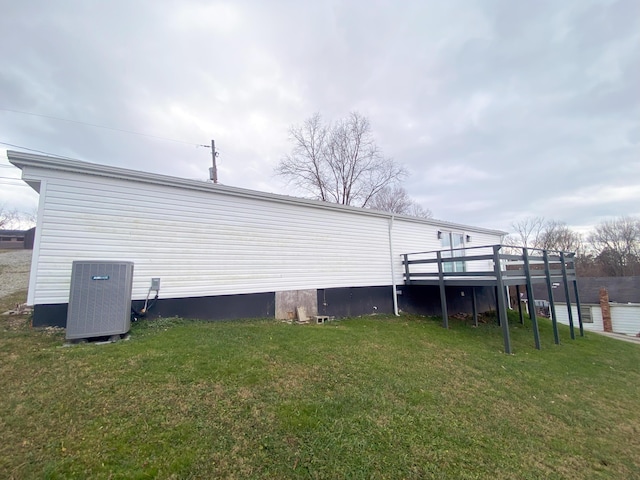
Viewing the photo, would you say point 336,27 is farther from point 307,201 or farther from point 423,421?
point 423,421

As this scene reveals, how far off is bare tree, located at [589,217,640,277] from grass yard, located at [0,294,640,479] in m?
35.7

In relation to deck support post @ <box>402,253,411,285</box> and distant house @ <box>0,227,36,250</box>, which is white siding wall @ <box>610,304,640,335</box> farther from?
distant house @ <box>0,227,36,250</box>

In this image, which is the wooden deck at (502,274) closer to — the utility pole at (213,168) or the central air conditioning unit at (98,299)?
the central air conditioning unit at (98,299)

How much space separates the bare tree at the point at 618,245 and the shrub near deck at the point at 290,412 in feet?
117

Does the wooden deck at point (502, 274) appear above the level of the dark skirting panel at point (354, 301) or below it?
above

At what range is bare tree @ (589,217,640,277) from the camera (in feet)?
96.7

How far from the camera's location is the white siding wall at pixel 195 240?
4.93 m

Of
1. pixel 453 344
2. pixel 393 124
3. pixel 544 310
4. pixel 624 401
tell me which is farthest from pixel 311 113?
pixel 544 310

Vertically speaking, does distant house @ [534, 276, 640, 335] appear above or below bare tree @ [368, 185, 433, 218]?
below

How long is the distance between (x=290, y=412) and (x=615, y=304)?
25.9 meters

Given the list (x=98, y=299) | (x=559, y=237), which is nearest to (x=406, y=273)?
(x=98, y=299)

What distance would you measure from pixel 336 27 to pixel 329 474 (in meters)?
10.3

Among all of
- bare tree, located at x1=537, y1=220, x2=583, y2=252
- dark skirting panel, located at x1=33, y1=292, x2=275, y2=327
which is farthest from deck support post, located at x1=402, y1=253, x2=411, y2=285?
bare tree, located at x1=537, y1=220, x2=583, y2=252

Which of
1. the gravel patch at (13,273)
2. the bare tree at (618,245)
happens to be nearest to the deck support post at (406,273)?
the gravel patch at (13,273)
